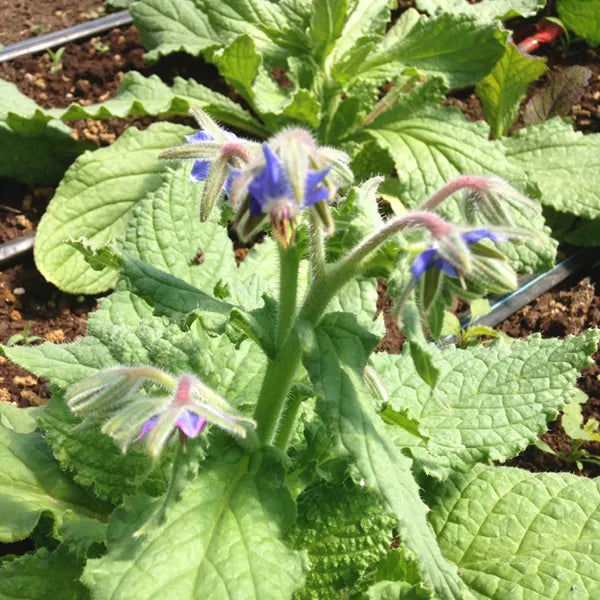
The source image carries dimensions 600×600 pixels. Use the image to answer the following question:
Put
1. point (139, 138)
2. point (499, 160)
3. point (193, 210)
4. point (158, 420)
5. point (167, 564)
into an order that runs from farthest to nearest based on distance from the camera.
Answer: point (139, 138) → point (499, 160) → point (193, 210) → point (167, 564) → point (158, 420)

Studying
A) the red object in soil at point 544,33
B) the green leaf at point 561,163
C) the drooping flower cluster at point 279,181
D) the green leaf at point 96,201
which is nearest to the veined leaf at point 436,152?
the green leaf at point 561,163

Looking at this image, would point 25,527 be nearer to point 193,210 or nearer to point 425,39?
point 193,210

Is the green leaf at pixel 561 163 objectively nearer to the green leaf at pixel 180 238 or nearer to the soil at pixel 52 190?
the soil at pixel 52 190

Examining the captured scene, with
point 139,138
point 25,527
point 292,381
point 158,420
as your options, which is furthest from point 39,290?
point 158,420

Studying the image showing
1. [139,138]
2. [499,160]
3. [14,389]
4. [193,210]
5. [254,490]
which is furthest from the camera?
[139,138]

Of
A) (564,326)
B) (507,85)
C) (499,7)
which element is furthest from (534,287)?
(499,7)

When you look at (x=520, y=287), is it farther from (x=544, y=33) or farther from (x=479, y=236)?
(x=479, y=236)

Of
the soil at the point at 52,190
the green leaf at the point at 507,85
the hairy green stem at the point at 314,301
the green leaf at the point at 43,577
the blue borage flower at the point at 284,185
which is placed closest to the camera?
the blue borage flower at the point at 284,185
